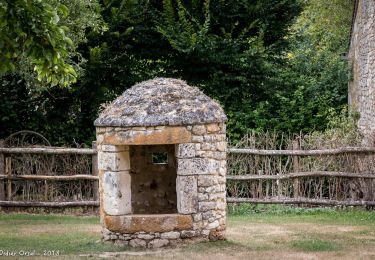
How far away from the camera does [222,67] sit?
57.6ft

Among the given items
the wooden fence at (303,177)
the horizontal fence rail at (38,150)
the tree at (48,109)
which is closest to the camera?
the wooden fence at (303,177)

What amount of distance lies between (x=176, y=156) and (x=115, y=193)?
970mm

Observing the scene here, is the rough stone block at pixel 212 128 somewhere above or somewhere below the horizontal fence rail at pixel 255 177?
above

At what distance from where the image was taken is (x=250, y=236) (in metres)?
10.9

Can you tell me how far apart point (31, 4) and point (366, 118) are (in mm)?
9448

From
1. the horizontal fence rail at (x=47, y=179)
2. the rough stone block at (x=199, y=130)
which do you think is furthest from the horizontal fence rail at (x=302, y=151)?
the rough stone block at (x=199, y=130)

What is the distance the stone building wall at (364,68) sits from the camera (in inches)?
595

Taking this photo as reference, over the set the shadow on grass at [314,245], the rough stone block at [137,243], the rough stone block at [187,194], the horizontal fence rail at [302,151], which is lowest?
the shadow on grass at [314,245]

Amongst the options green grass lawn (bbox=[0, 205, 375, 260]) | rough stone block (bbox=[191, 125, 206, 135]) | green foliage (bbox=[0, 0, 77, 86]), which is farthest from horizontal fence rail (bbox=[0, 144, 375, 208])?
green foliage (bbox=[0, 0, 77, 86])

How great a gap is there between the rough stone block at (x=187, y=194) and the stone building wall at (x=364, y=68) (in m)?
5.42

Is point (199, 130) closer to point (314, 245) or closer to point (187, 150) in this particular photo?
point (187, 150)

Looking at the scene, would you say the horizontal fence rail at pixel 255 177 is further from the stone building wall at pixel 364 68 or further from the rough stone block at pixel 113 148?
the rough stone block at pixel 113 148

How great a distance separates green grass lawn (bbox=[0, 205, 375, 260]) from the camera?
9.32 m

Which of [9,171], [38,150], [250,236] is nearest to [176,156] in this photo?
[250,236]
